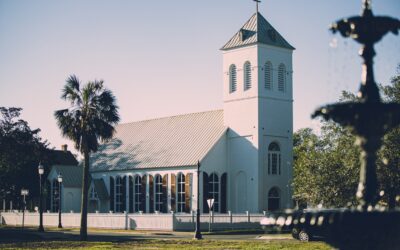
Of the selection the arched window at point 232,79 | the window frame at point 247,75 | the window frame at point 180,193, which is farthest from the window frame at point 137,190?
the window frame at point 247,75

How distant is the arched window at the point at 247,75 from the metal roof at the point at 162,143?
4.39m

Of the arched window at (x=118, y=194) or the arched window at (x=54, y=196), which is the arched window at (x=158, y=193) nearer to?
the arched window at (x=118, y=194)

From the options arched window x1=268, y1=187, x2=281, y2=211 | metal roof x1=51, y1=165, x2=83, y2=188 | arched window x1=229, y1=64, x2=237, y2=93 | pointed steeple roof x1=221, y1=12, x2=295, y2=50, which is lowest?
arched window x1=268, y1=187, x2=281, y2=211

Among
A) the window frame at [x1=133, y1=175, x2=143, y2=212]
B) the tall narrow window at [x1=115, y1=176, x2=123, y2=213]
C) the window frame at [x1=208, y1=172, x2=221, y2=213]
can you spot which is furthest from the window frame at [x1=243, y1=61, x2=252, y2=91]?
the tall narrow window at [x1=115, y1=176, x2=123, y2=213]

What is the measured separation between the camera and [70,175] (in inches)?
3228

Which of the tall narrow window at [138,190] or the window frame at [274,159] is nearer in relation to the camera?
the window frame at [274,159]

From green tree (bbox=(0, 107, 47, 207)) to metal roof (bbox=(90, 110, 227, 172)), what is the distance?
6.27m

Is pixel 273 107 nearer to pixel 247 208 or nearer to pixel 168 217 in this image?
pixel 247 208

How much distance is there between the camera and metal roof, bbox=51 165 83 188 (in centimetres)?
8122

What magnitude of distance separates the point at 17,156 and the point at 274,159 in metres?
27.2

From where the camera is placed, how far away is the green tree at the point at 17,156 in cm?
7788

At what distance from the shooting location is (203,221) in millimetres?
58188

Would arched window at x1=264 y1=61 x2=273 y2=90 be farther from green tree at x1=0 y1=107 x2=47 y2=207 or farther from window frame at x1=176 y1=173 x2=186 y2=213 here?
green tree at x1=0 y1=107 x2=47 y2=207

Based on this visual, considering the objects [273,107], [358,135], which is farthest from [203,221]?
[358,135]
